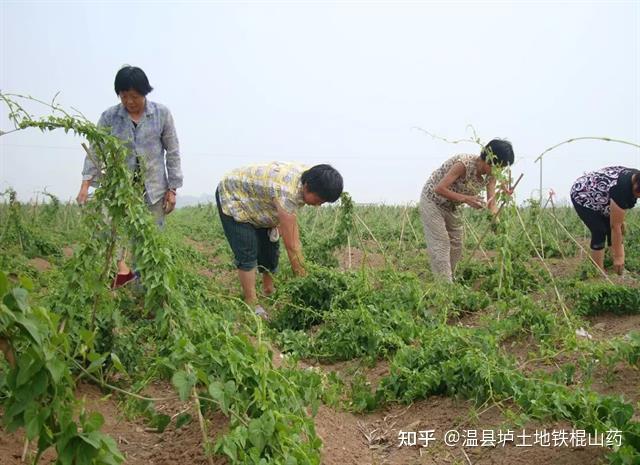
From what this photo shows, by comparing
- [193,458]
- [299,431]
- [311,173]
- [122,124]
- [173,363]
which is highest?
[122,124]

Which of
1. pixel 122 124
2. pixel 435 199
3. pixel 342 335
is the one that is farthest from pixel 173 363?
pixel 435 199

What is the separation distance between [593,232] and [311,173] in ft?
9.84

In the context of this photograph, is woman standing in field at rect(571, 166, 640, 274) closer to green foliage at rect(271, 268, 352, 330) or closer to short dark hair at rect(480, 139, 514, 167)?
short dark hair at rect(480, 139, 514, 167)

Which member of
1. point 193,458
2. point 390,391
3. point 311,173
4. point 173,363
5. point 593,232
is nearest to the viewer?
point 173,363

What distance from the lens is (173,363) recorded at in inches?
79.3

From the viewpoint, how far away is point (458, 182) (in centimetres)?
522

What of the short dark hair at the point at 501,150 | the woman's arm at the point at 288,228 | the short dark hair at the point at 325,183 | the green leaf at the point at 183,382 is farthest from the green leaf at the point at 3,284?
the short dark hair at the point at 501,150

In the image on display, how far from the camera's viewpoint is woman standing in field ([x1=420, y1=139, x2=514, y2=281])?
5.03 metres

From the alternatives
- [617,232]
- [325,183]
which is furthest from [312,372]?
[617,232]

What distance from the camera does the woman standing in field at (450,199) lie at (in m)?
5.03

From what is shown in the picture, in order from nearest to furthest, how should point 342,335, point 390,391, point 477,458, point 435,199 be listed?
point 477,458 < point 390,391 < point 342,335 < point 435,199

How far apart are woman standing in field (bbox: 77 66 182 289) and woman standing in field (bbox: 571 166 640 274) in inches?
137

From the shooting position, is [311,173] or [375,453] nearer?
[375,453]

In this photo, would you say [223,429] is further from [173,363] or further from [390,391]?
[390,391]
